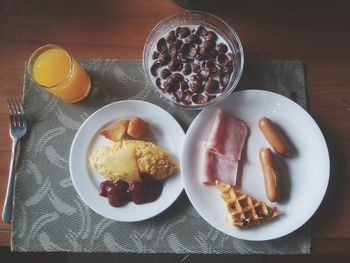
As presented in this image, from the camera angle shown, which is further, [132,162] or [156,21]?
[156,21]

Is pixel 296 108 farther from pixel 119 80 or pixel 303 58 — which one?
pixel 119 80

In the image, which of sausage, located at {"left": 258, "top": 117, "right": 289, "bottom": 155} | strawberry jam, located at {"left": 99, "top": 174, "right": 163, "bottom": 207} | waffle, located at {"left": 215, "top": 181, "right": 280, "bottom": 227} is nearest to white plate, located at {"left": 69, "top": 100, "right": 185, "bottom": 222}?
strawberry jam, located at {"left": 99, "top": 174, "right": 163, "bottom": 207}

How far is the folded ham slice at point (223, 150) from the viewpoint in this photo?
135 cm

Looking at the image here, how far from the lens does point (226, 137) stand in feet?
4.46

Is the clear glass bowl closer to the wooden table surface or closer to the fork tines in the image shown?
the wooden table surface

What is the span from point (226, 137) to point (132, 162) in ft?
0.99

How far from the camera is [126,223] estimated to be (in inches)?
53.1

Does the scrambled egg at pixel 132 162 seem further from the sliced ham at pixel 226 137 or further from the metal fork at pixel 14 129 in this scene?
the metal fork at pixel 14 129

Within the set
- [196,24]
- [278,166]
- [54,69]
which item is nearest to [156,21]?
[196,24]

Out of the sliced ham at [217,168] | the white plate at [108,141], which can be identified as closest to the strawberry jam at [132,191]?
the white plate at [108,141]

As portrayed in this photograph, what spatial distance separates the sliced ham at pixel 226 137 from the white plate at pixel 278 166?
26 millimetres

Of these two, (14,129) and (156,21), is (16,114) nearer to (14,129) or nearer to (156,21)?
(14,129)

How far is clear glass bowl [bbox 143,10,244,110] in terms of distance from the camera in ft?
4.52

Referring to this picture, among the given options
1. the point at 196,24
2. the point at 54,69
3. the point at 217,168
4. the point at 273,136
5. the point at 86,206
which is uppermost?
the point at 196,24
